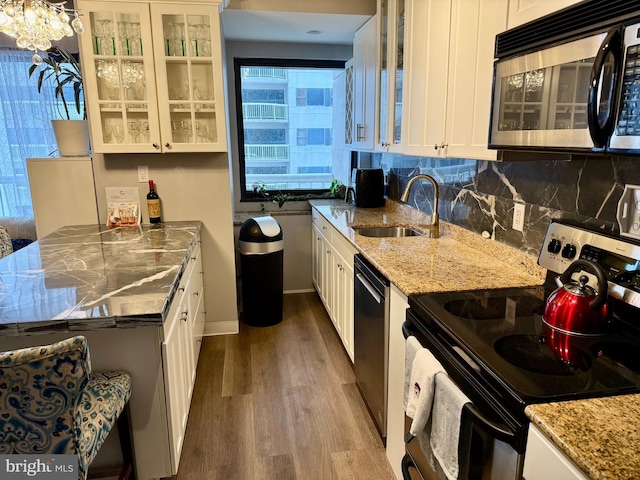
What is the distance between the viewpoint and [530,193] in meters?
1.86

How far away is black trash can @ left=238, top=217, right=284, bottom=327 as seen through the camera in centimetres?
337

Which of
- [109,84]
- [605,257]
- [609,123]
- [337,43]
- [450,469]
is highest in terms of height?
[337,43]

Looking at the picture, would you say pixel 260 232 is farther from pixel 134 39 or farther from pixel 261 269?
pixel 134 39

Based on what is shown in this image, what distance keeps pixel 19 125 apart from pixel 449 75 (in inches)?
166

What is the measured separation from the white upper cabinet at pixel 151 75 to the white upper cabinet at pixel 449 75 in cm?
129

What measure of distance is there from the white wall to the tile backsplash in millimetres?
1498

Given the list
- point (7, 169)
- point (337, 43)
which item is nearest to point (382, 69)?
point (337, 43)

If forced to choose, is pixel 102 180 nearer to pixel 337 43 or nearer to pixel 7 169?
pixel 7 169

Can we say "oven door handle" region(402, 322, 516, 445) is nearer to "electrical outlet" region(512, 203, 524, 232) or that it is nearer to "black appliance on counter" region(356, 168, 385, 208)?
"electrical outlet" region(512, 203, 524, 232)

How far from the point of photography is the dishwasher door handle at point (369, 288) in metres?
2.01

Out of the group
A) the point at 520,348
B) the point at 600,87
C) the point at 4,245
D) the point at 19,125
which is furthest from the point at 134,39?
the point at 520,348

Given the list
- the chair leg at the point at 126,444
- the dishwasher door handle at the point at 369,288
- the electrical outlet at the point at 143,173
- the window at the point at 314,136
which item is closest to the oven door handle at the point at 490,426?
the dishwasher door handle at the point at 369,288

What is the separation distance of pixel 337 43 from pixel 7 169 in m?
3.51

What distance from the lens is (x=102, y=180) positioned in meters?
3.03
